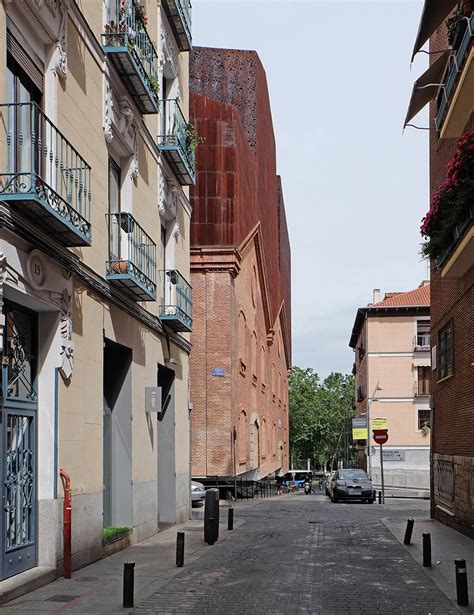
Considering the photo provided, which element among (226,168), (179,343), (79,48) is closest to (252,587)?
(79,48)

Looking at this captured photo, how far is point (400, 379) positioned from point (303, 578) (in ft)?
149

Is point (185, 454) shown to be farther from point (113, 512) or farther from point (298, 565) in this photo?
point (298, 565)

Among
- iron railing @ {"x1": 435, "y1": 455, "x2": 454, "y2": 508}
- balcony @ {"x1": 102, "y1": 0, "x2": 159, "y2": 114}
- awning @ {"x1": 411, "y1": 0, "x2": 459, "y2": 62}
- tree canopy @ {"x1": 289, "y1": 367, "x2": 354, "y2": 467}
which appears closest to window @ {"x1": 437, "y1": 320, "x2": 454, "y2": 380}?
iron railing @ {"x1": 435, "y1": 455, "x2": 454, "y2": 508}

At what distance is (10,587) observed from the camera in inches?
405

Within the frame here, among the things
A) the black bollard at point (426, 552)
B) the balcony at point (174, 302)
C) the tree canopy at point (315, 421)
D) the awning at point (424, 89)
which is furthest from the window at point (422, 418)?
the tree canopy at point (315, 421)

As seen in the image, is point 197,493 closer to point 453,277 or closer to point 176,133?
point 176,133

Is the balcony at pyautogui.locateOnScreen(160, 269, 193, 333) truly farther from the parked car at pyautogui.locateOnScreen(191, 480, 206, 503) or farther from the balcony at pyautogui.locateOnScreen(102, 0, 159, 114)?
the parked car at pyautogui.locateOnScreen(191, 480, 206, 503)

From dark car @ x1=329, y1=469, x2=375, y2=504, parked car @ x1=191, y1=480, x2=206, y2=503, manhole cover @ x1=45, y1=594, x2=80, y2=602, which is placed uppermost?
manhole cover @ x1=45, y1=594, x2=80, y2=602

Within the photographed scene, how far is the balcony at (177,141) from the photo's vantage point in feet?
64.5

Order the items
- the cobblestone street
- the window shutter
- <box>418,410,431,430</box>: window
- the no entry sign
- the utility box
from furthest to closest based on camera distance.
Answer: <box>418,410,431,430</box>: window < the no entry sign < the utility box < the window shutter < the cobblestone street

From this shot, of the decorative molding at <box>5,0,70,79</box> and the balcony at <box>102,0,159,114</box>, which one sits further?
the balcony at <box>102,0,159,114</box>

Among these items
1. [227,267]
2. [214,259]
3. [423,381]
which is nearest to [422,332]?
[423,381]

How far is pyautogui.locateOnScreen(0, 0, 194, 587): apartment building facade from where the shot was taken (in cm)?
1091

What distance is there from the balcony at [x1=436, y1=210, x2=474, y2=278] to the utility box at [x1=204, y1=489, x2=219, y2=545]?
6339 millimetres
